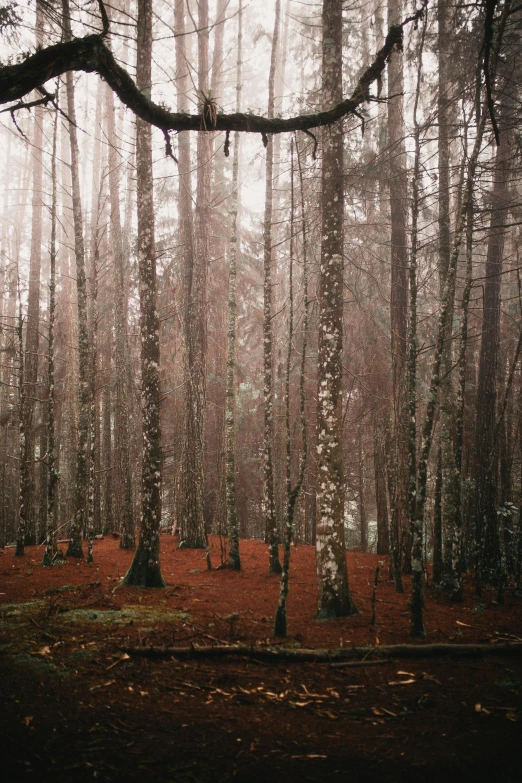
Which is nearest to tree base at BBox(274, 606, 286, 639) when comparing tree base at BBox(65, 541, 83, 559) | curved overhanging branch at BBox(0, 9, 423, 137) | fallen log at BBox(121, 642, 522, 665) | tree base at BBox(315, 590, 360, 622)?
fallen log at BBox(121, 642, 522, 665)

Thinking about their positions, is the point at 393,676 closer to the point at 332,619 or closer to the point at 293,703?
the point at 293,703

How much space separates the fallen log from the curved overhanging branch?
518cm

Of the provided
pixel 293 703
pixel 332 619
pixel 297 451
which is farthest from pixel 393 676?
pixel 297 451

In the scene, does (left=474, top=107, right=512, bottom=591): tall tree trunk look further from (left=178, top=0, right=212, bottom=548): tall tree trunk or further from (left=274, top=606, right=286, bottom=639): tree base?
(left=178, top=0, right=212, bottom=548): tall tree trunk

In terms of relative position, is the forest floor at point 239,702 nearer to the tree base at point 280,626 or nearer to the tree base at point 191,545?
the tree base at point 280,626

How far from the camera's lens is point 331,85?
7.17 meters

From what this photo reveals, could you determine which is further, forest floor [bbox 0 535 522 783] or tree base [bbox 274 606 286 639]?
tree base [bbox 274 606 286 639]

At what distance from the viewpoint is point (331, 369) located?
6.96 meters

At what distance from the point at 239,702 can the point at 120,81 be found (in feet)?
18.0

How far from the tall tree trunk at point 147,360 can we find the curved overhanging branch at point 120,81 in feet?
14.7

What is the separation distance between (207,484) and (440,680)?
16.7m

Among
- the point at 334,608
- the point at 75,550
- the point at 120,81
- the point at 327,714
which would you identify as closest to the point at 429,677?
the point at 327,714

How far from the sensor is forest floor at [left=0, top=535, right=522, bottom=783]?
3.01 metres

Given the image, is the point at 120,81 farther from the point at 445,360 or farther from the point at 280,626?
the point at 445,360
